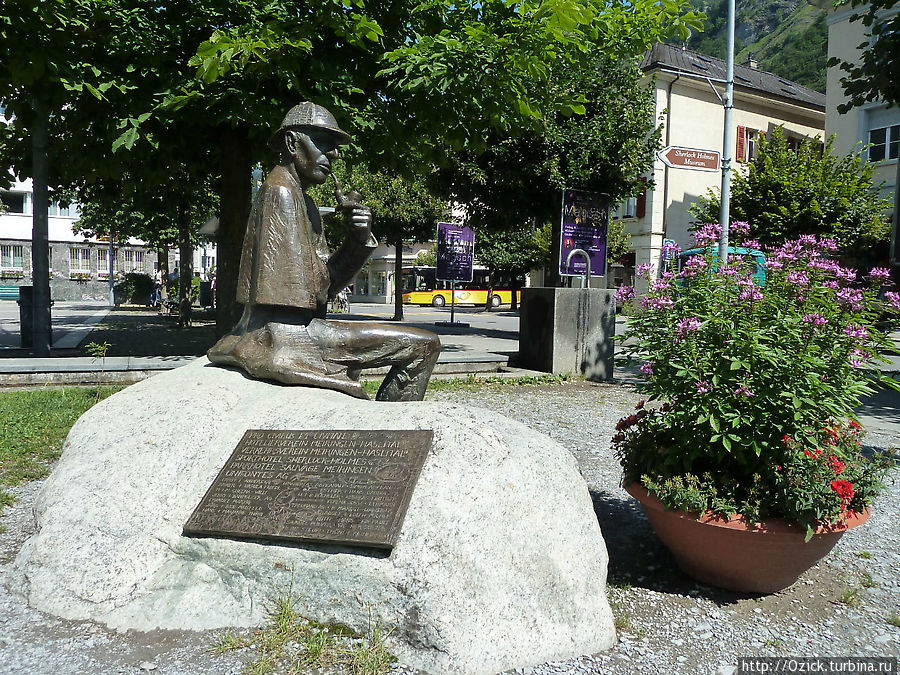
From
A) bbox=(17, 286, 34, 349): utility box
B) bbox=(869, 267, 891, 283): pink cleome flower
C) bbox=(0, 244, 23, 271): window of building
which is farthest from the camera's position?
bbox=(0, 244, 23, 271): window of building

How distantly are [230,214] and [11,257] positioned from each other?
45.4 metres

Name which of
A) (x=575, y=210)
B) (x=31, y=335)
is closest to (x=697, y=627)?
(x=575, y=210)

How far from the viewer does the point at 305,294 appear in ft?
13.3

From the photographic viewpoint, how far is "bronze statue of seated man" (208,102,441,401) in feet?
13.1

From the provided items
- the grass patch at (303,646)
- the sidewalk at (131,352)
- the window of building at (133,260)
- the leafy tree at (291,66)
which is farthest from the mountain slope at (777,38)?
the window of building at (133,260)

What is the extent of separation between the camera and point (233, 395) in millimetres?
3771

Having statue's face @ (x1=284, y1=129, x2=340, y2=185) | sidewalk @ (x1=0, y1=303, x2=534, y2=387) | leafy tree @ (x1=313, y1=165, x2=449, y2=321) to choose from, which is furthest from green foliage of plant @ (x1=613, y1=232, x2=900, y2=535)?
leafy tree @ (x1=313, y1=165, x2=449, y2=321)

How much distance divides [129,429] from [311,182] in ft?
5.92

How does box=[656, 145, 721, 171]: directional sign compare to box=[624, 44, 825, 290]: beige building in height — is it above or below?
below

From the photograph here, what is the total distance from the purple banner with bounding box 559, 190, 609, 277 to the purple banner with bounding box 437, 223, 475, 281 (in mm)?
6280

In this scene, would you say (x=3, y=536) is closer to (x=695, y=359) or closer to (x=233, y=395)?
(x=233, y=395)

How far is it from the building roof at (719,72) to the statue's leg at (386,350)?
28.4m

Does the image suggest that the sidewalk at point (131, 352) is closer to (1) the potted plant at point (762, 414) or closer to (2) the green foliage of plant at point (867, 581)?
(1) the potted plant at point (762, 414)

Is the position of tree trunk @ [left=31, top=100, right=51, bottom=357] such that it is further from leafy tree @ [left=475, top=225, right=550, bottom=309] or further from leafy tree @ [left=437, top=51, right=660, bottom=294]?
leafy tree @ [left=475, top=225, right=550, bottom=309]
